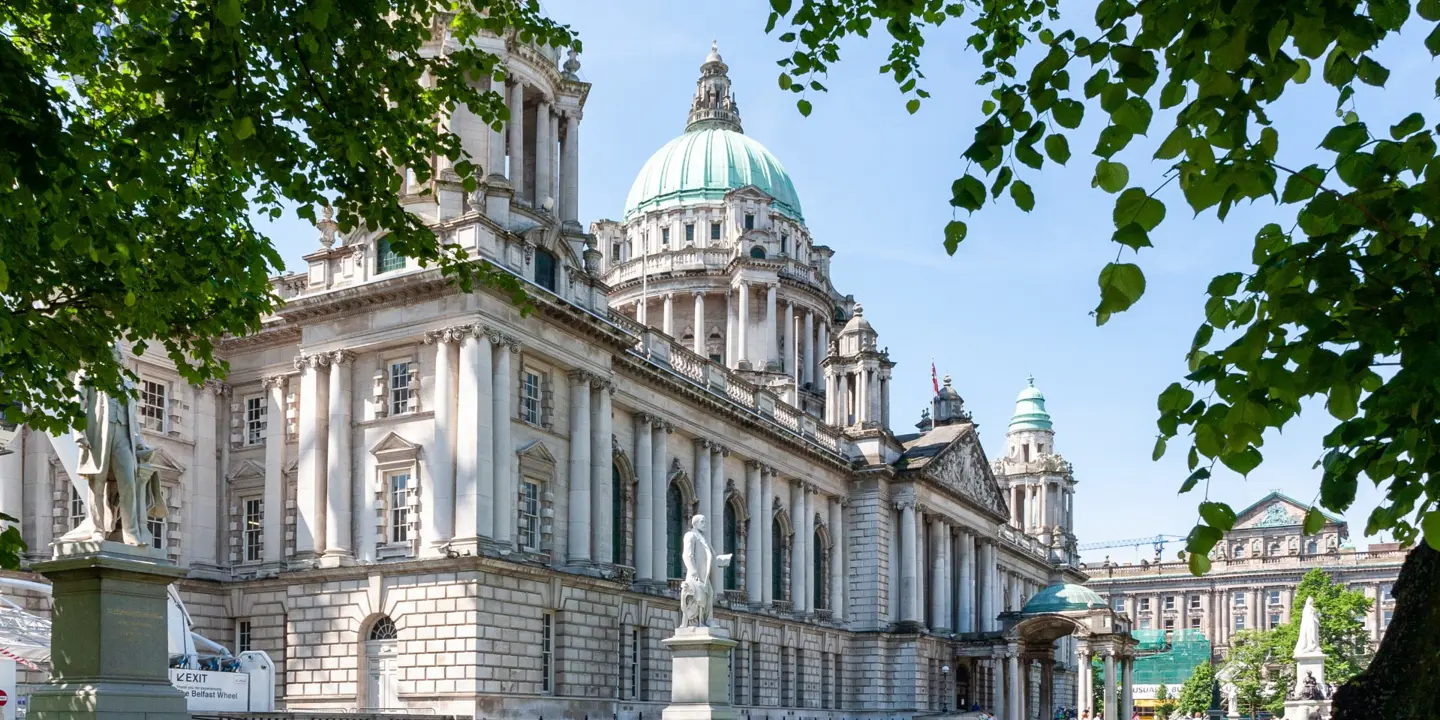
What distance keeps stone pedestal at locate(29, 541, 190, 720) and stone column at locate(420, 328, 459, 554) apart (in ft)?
71.7

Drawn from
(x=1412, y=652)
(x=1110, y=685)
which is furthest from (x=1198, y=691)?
→ (x=1412, y=652)

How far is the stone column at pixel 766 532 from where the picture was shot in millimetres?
56000

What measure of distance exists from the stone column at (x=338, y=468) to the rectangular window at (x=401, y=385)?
1387 millimetres

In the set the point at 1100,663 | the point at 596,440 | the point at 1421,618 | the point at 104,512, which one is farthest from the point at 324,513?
the point at 1100,663

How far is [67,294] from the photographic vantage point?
16.7 metres

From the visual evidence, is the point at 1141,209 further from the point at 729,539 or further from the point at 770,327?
the point at 770,327

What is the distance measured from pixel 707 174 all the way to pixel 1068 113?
8105 centimetres

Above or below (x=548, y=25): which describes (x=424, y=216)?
above

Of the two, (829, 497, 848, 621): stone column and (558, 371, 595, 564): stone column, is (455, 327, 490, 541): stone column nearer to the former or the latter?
(558, 371, 595, 564): stone column

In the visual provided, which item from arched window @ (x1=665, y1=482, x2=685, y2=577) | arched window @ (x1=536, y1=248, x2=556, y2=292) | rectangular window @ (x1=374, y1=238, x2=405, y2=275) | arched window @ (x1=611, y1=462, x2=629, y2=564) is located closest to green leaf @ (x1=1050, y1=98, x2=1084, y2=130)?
rectangular window @ (x1=374, y1=238, x2=405, y2=275)

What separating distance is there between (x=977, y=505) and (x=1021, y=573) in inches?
725

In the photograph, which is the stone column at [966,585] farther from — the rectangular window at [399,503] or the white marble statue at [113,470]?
the white marble statue at [113,470]

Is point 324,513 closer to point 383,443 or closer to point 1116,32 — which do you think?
point 383,443

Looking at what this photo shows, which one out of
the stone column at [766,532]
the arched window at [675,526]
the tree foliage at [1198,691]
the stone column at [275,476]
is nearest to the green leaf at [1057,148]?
the stone column at [275,476]
